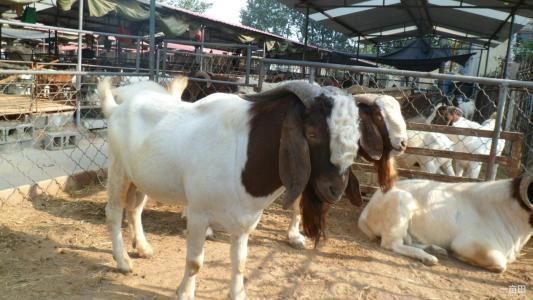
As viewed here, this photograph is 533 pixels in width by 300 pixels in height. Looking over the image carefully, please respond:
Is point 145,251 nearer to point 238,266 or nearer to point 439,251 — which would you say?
point 238,266

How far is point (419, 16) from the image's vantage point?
52.7 ft

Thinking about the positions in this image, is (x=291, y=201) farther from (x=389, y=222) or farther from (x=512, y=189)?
(x=512, y=189)

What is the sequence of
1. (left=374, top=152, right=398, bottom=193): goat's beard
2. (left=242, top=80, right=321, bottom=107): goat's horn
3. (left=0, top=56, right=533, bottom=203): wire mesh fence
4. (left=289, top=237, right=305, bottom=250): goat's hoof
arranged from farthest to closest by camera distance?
(left=0, top=56, right=533, bottom=203): wire mesh fence, (left=289, top=237, right=305, bottom=250): goat's hoof, (left=374, top=152, right=398, bottom=193): goat's beard, (left=242, top=80, right=321, bottom=107): goat's horn

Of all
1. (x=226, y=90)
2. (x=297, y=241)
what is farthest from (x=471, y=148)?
(x=226, y=90)

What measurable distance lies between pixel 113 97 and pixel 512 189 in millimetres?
4141

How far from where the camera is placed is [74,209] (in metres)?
5.46

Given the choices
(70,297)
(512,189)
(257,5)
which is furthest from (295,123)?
(257,5)

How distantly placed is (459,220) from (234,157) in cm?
292

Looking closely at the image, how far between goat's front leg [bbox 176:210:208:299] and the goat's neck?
0.47 m

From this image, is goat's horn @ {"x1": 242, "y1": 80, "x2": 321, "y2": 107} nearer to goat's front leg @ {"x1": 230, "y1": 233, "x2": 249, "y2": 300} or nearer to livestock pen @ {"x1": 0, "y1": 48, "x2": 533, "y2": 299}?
livestock pen @ {"x1": 0, "y1": 48, "x2": 533, "y2": 299}

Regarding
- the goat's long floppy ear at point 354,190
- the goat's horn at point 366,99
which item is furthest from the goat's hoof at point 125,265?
the goat's horn at point 366,99

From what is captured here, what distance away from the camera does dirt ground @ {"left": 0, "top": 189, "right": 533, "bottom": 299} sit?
374 cm

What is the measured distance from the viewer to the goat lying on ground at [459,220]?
14.9 feet

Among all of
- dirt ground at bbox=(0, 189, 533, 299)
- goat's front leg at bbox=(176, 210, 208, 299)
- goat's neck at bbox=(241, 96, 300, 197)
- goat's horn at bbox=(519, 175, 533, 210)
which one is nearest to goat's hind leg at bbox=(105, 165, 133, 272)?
dirt ground at bbox=(0, 189, 533, 299)
